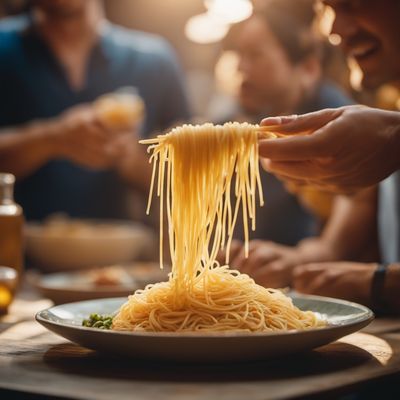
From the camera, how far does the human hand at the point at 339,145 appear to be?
5.06ft

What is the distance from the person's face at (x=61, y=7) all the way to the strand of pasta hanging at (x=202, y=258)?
9.29 feet

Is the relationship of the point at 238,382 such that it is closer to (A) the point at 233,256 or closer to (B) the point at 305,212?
(A) the point at 233,256

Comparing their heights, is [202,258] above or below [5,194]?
below

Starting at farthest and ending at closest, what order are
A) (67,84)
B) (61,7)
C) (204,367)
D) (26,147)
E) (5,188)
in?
(67,84), (61,7), (26,147), (5,188), (204,367)

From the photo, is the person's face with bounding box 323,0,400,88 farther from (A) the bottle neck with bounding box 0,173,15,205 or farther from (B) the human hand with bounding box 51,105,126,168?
(B) the human hand with bounding box 51,105,126,168

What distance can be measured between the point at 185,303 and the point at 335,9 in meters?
1.47

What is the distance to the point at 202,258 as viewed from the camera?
1.71 m

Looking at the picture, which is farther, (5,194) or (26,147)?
(26,147)

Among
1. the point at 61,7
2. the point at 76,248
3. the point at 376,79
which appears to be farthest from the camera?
the point at 61,7

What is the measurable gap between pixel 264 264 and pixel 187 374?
3.64 ft

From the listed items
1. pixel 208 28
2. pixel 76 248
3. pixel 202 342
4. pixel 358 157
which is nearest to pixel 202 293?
pixel 202 342

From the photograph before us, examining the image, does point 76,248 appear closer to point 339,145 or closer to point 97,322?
point 97,322

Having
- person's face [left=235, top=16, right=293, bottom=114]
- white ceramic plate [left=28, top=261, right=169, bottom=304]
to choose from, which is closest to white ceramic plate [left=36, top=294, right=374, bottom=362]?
white ceramic plate [left=28, top=261, right=169, bottom=304]

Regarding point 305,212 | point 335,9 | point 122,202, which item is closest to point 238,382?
point 335,9
